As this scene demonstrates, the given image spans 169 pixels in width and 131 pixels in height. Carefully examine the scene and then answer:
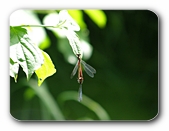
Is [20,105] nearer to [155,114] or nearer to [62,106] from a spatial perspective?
[62,106]

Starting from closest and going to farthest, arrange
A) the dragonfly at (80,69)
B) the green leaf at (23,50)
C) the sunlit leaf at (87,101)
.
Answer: the green leaf at (23,50)
the dragonfly at (80,69)
the sunlit leaf at (87,101)

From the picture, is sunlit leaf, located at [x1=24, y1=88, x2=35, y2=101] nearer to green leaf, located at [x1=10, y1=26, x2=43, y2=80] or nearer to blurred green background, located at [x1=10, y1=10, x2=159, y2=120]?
blurred green background, located at [x1=10, y1=10, x2=159, y2=120]

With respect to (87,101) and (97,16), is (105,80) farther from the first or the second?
(97,16)

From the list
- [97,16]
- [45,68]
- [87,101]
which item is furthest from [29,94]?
[45,68]

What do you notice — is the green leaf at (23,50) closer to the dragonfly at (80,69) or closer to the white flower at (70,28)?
the white flower at (70,28)

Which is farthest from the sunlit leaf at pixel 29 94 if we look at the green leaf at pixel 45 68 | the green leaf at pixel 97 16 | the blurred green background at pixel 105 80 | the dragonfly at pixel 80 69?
the green leaf at pixel 45 68

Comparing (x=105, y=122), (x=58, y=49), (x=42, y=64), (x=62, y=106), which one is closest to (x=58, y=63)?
(x=58, y=49)
